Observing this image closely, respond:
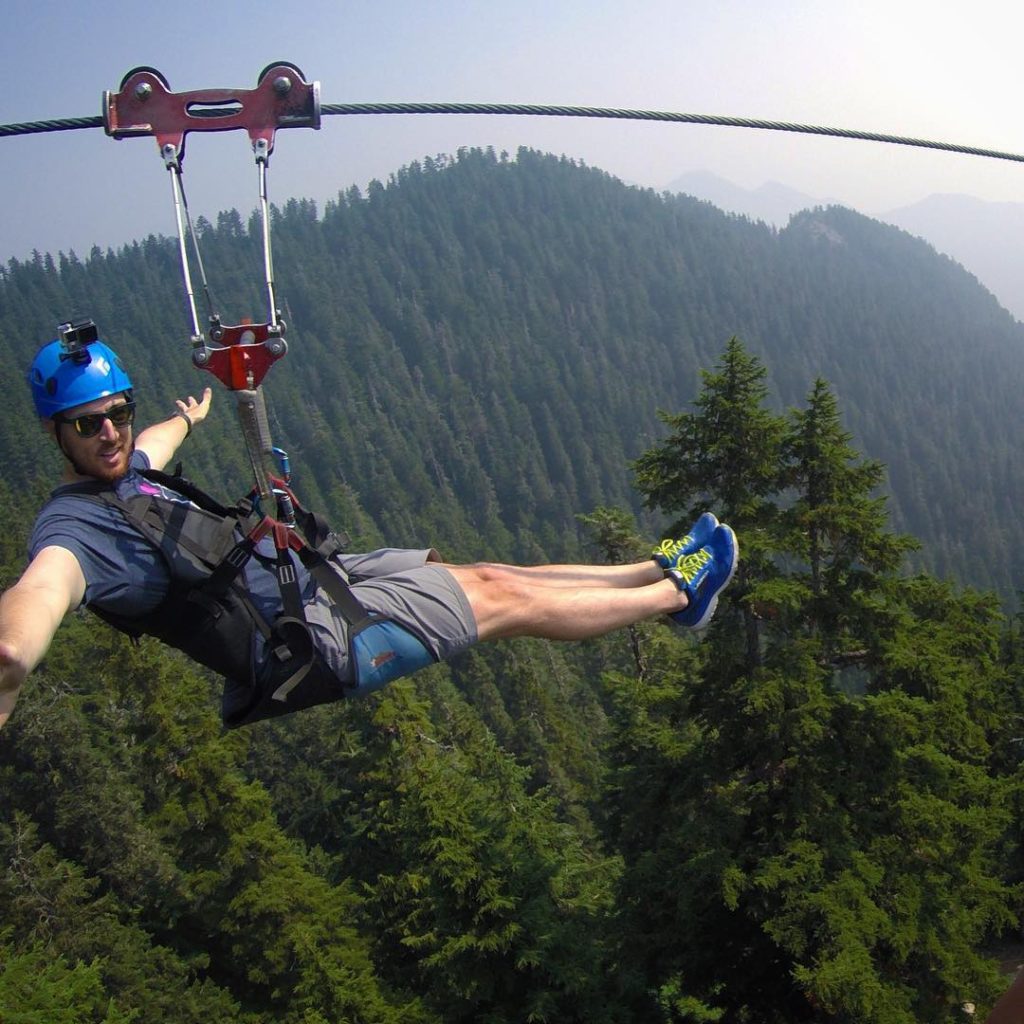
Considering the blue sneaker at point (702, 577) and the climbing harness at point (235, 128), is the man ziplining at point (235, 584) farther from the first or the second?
the blue sneaker at point (702, 577)

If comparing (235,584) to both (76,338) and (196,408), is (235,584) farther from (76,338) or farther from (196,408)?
(196,408)

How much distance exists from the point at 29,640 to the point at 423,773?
1545 centimetres

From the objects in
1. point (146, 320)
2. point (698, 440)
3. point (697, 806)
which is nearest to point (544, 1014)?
point (697, 806)

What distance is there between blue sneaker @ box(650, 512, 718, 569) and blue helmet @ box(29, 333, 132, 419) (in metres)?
2.79

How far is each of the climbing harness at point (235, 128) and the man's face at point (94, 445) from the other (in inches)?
16.9

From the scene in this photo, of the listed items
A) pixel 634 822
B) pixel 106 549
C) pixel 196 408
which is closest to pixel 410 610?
pixel 106 549

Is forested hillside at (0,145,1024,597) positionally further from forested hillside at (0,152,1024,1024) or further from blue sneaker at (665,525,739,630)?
blue sneaker at (665,525,739,630)

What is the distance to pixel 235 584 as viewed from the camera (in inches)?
145

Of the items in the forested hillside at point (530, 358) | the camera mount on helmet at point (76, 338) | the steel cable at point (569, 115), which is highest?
the forested hillside at point (530, 358)

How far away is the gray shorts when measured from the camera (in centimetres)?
375

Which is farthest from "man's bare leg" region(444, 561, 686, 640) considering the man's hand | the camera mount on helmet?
the man's hand

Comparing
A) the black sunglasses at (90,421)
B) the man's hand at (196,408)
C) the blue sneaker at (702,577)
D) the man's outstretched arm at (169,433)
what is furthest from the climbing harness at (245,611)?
the blue sneaker at (702,577)

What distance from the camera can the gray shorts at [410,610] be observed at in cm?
375

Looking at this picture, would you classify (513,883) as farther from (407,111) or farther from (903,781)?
(407,111)
